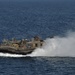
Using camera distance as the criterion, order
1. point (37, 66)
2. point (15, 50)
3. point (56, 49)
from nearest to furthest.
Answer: point (37, 66) → point (15, 50) → point (56, 49)

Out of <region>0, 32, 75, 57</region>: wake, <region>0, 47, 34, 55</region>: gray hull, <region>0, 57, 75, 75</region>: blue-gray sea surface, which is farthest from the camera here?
<region>0, 32, 75, 57</region>: wake

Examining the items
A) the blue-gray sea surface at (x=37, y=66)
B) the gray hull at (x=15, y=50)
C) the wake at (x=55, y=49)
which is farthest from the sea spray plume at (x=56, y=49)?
the blue-gray sea surface at (x=37, y=66)

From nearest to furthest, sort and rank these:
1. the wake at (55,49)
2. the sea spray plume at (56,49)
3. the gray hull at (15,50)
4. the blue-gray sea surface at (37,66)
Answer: the blue-gray sea surface at (37,66)
the gray hull at (15,50)
the wake at (55,49)
the sea spray plume at (56,49)

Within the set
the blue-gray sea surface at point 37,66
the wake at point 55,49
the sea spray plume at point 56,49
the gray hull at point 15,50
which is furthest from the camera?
the sea spray plume at point 56,49

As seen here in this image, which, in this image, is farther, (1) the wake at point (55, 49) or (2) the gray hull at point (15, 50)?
(1) the wake at point (55, 49)

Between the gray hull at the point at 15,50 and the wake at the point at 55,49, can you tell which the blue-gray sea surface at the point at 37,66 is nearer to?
the gray hull at the point at 15,50

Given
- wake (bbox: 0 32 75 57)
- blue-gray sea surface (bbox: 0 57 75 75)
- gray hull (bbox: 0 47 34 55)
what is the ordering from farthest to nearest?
wake (bbox: 0 32 75 57), gray hull (bbox: 0 47 34 55), blue-gray sea surface (bbox: 0 57 75 75)

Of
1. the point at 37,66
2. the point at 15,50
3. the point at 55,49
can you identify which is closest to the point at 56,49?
the point at 55,49

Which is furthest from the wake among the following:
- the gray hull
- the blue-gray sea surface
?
the blue-gray sea surface

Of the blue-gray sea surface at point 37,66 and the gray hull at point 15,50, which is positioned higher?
the gray hull at point 15,50

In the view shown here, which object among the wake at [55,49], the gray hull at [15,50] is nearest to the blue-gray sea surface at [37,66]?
the gray hull at [15,50]

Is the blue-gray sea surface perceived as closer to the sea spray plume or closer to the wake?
the wake

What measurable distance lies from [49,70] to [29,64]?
6.93 m

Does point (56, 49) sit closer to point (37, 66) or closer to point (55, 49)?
point (55, 49)
